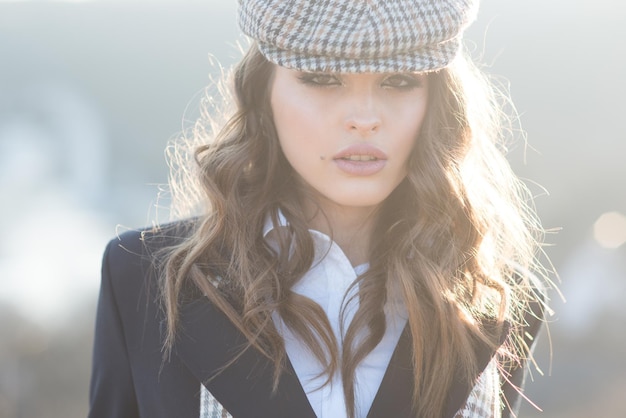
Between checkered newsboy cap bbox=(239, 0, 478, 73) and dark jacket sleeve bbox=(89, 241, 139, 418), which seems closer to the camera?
checkered newsboy cap bbox=(239, 0, 478, 73)

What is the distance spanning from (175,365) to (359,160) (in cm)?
58

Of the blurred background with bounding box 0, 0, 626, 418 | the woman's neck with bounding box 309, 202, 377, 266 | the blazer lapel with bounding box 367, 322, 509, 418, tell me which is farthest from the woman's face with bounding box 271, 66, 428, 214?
the blurred background with bounding box 0, 0, 626, 418

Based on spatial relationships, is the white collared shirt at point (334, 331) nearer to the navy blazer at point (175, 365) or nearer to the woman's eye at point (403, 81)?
the navy blazer at point (175, 365)

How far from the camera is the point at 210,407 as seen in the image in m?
1.65

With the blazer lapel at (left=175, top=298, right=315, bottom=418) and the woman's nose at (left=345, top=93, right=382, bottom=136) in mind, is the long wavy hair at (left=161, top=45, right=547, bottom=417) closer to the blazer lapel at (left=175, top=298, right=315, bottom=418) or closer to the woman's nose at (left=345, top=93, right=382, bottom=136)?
the blazer lapel at (left=175, top=298, right=315, bottom=418)

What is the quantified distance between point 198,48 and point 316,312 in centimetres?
301

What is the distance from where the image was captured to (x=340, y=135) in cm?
161

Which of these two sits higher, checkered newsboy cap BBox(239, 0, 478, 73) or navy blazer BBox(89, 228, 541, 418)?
checkered newsboy cap BBox(239, 0, 478, 73)

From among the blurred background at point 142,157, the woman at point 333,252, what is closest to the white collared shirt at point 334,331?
the woman at point 333,252

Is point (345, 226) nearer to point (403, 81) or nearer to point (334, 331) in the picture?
point (334, 331)

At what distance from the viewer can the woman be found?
159 centimetres

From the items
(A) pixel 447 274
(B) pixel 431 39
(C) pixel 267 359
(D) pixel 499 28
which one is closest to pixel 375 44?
(B) pixel 431 39

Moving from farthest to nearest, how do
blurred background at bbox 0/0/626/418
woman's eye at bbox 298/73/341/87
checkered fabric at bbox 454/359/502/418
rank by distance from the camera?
blurred background at bbox 0/0/626/418 → checkered fabric at bbox 454/359/502/418 → woman's eye at bbox 298/73/341/87

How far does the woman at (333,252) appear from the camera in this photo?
1589mm
